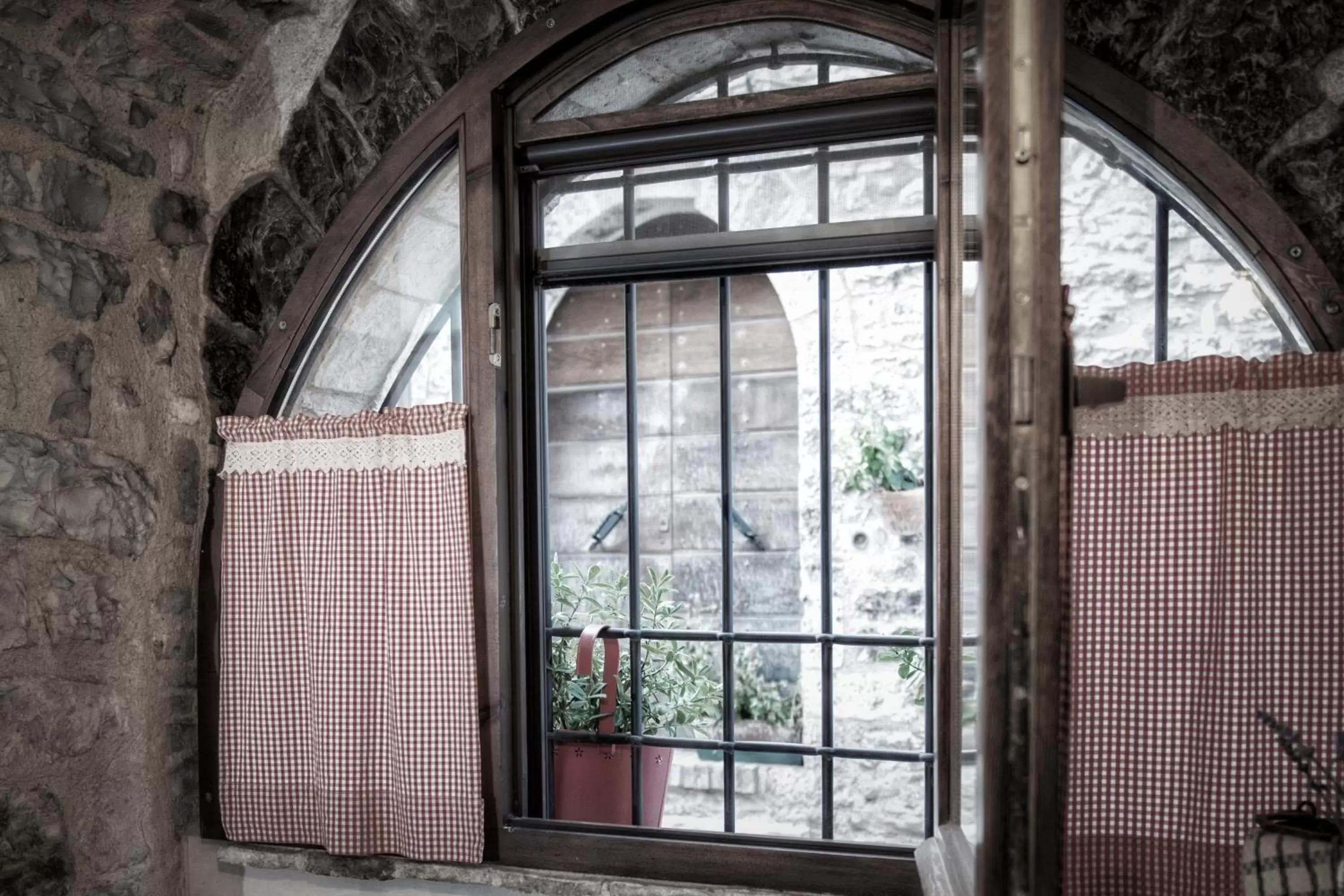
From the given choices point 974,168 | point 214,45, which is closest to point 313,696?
point 214,45

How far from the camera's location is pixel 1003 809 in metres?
0.70

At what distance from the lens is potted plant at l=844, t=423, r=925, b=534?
3.67m

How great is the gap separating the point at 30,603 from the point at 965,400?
1635mm

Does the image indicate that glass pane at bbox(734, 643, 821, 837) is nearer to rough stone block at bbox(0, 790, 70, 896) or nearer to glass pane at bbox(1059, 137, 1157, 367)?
glass pane at bbox(1059, 137, 1157, 367)

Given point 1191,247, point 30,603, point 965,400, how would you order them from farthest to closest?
point 30,603, point 1191,247, point 965,400

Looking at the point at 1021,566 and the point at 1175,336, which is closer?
the point at 1021,566

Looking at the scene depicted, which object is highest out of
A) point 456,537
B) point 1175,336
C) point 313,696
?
point 1175,336

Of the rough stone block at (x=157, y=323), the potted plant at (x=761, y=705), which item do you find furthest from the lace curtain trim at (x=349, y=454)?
the potted plant at (x=761, y=705)

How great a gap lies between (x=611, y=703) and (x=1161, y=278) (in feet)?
4.62

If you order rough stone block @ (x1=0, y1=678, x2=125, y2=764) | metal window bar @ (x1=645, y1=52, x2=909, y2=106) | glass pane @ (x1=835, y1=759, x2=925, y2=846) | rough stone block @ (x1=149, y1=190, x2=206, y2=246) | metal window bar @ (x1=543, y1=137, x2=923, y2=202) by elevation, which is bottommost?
glass pane @ (x1=835, y1=759, x2=925, y2=846)

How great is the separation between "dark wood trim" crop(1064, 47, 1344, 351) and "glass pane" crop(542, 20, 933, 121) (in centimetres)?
32

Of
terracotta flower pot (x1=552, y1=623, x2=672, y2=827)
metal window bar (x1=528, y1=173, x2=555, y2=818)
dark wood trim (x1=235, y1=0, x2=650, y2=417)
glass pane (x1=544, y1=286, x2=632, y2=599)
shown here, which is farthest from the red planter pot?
glass pane (x1=544, y1=286, x2=632, y2=599)

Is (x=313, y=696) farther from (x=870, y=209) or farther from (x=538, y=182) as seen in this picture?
(x=870, y=209)

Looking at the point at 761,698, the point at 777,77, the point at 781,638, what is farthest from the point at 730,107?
the point at 761,698
